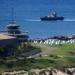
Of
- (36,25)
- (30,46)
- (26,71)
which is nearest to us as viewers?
(26,71)

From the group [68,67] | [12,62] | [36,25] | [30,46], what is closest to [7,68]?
[12,62]

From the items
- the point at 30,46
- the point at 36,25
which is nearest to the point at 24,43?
the point at 30,46

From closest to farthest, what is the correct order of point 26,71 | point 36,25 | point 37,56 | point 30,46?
point 26,71 → point 37,56 → point 30,46 → point 36,25

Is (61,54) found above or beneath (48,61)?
above

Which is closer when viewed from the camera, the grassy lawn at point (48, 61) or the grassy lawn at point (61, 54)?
the grassy lawn at point (48, 61)

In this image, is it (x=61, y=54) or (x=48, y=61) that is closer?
(x=48, y=61)

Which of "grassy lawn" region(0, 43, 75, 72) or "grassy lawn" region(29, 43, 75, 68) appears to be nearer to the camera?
"grassy lawn" region(0, 43, 75, 72)

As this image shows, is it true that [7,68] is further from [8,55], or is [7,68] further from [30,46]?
[30,46]

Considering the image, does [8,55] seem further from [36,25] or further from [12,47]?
[36,25]

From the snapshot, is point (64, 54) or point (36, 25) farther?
point (36, 25)
